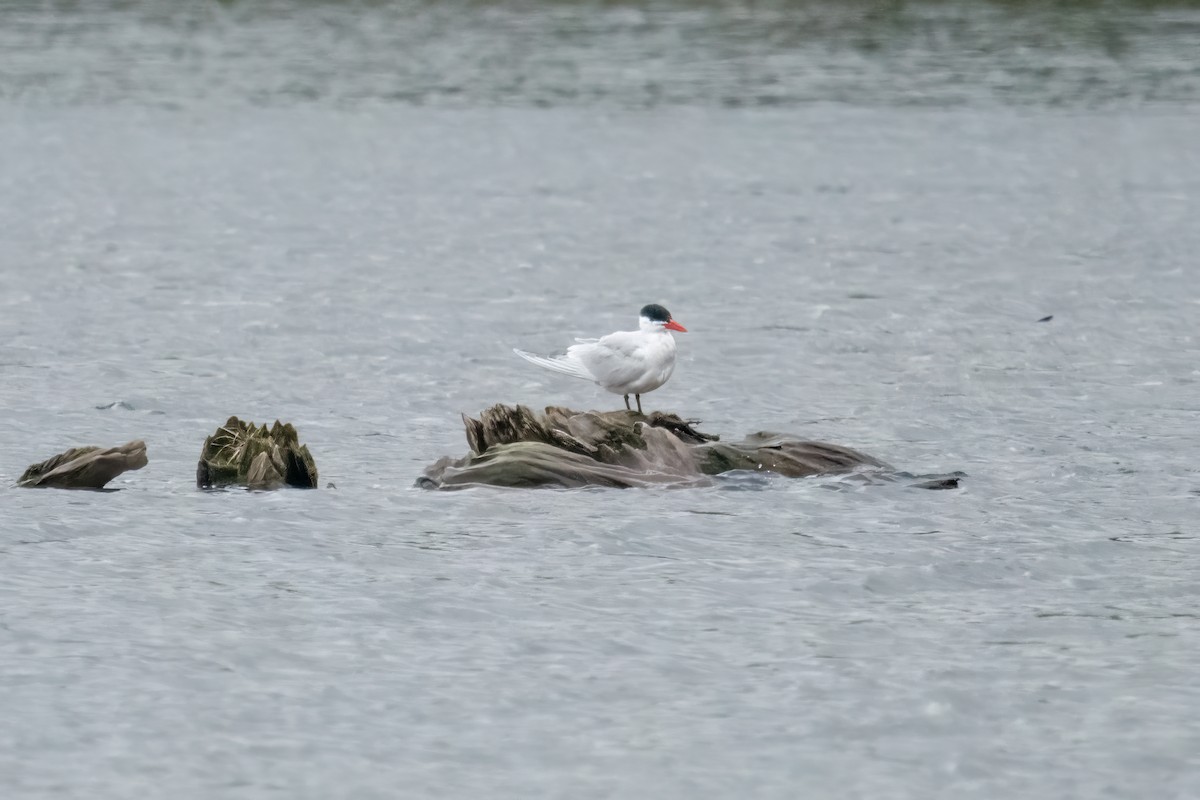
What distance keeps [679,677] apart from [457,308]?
17166mm

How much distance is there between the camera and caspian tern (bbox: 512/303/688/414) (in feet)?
57.4

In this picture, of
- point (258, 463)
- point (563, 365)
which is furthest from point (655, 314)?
point (258, 463)

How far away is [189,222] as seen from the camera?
38250mm

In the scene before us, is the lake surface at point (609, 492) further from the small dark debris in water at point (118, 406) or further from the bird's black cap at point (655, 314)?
the bird's black cap at point (655, 314)

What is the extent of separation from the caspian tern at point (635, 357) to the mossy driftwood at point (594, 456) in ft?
1.09

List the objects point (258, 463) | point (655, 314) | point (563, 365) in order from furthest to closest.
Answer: point (563, 365)
point (655, 314)
point (258, 463)

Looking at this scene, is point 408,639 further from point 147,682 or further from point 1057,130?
point 1057,130

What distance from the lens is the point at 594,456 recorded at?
17438 millimetres

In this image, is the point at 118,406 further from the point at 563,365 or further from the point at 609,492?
the point at 609,492

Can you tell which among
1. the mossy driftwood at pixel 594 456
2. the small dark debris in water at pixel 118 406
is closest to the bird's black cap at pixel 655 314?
the mossy driftwood at pixel 594 456

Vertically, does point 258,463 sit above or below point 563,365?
below

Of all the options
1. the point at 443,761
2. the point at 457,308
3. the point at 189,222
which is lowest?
the point at 443,761

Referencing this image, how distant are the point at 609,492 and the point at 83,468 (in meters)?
4.49

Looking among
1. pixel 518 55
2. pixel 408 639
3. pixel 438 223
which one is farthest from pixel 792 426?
pixel 518 55
